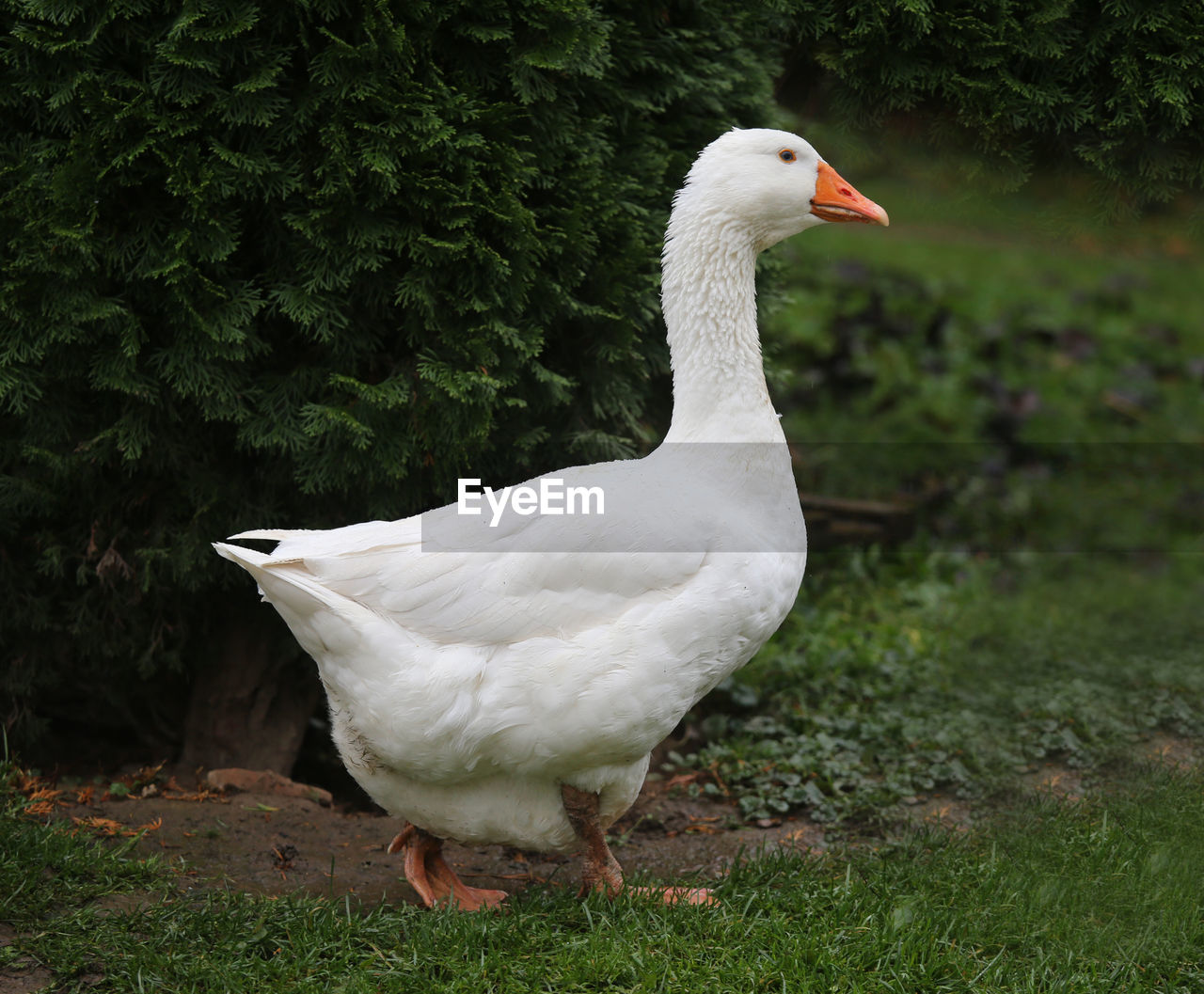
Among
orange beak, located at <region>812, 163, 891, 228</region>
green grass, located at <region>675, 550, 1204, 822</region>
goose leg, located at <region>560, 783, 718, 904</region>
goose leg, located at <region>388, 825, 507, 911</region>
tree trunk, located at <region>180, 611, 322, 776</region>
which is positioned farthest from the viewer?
tree trunk, located at <region>180, 611, 322, 776</region>

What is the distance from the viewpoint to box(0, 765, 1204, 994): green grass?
3.04 metres

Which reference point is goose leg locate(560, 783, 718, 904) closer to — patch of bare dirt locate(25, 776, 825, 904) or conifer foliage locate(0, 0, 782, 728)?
patch of bare dirt locate(25, 776, 825, 904)

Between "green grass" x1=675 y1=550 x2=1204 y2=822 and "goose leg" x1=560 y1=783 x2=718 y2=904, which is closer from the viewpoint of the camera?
"goose leg" x1=560 y1=783 x2=718 y2=904

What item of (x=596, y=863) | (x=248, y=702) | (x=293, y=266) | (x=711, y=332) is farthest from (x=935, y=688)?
(x=293, y=266)

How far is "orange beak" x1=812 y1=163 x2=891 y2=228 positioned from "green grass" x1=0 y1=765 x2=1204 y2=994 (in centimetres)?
213

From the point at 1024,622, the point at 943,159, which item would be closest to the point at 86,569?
the point at 943,159

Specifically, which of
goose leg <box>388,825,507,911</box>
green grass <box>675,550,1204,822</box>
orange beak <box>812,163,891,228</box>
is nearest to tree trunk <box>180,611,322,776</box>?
goose leg <box>388,825,507,911</box>

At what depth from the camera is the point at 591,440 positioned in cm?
436

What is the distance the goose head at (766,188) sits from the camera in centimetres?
364

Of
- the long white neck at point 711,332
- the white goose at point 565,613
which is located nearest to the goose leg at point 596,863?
the white goose at point 565,613

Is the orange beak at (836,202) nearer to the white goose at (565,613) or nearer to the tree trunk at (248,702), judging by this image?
the white goose at (565,613)

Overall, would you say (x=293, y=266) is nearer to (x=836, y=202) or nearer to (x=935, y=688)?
(x=836, y=202)

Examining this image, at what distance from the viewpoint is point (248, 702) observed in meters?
4.80

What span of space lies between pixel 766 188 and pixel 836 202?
26cm
